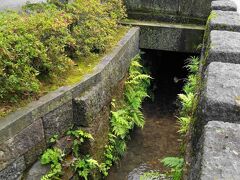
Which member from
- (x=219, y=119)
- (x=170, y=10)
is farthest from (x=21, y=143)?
(x=170, y=10)

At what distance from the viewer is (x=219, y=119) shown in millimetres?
2770

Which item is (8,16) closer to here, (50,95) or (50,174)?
(50,95)

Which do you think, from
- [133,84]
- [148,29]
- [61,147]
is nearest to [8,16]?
[61,147]

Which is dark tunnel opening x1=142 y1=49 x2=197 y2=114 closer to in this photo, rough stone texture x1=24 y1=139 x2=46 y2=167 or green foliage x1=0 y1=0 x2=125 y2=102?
green foliage x1=0 y1=0 x2=125 y2=102

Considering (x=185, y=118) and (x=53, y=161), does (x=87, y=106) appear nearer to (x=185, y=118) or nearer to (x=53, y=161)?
(x=53, y=161)

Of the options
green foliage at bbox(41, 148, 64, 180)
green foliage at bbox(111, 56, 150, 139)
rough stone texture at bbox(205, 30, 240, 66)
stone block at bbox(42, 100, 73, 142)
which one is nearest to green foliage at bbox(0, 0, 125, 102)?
stone block at bbox(42, 100, 73, 142)

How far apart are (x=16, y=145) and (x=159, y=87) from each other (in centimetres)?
651

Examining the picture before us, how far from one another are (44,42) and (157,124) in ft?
13.2

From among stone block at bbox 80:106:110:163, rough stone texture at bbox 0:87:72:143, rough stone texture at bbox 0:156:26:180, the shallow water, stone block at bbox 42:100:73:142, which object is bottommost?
the shallow water

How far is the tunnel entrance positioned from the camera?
6602mm

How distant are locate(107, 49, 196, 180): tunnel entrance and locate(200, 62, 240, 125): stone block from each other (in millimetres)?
3695

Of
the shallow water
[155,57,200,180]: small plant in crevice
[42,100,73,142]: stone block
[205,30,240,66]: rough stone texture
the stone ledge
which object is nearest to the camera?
[205,30,240,66]: rough stone texture

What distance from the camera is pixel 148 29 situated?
901cm

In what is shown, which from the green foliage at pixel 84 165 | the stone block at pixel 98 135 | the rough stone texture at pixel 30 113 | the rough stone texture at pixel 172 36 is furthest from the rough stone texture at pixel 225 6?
the green foliage at pixel 84 165
